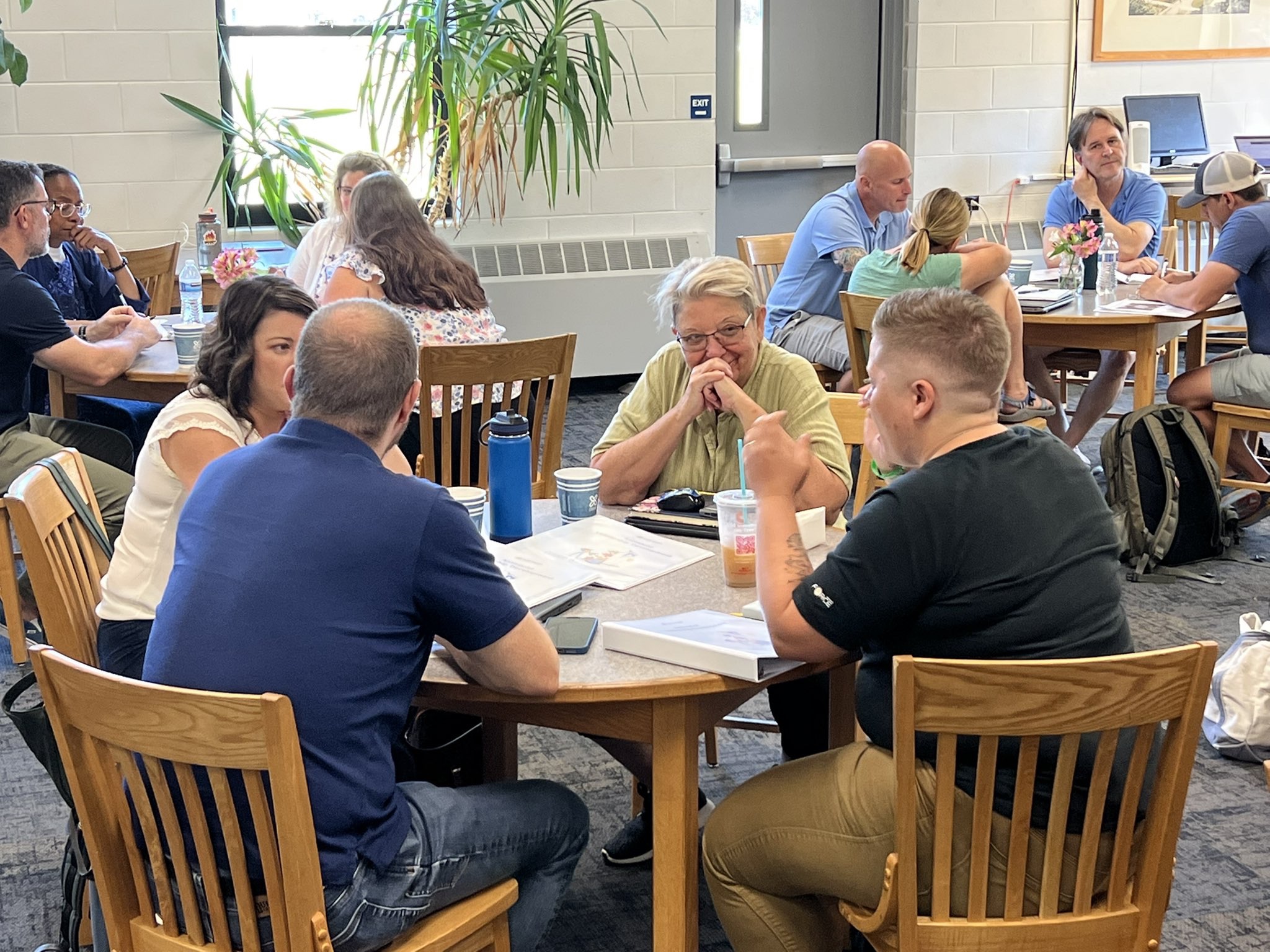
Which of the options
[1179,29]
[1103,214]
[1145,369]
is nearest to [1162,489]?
[1145,369]

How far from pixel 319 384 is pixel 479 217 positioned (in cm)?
466

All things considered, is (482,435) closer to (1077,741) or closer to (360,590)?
(360,590)

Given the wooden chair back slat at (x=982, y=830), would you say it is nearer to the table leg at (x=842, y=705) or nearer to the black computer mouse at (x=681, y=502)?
the table leg at (x=842, y=705)

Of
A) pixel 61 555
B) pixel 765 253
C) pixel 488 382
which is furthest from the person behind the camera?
pixel 765 253

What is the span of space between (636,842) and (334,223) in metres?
2.70

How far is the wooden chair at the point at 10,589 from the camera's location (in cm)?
269

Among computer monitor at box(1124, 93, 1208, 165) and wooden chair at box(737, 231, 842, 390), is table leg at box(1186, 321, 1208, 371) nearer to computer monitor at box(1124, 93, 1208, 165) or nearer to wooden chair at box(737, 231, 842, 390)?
wooden chair at box(737, 231, 842, 390)

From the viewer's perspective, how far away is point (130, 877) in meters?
1.67

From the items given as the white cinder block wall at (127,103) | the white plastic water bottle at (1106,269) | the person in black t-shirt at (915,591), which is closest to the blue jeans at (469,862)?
the person in black t-shirt at (915,591)

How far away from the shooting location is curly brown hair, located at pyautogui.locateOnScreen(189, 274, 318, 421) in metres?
2.29

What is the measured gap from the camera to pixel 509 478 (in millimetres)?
2285

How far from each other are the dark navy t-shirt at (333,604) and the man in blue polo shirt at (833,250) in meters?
3.27

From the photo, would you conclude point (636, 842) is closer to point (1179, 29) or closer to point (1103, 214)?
point (1103, 214)

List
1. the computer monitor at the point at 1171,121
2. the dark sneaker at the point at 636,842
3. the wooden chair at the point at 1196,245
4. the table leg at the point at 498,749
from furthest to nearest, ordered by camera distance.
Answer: the computer monitor at the point at 1171,121, the wooden chair at the point at 1196,245, the dark sneaker at the point at 636,842, the table leg at the point at 498,749
